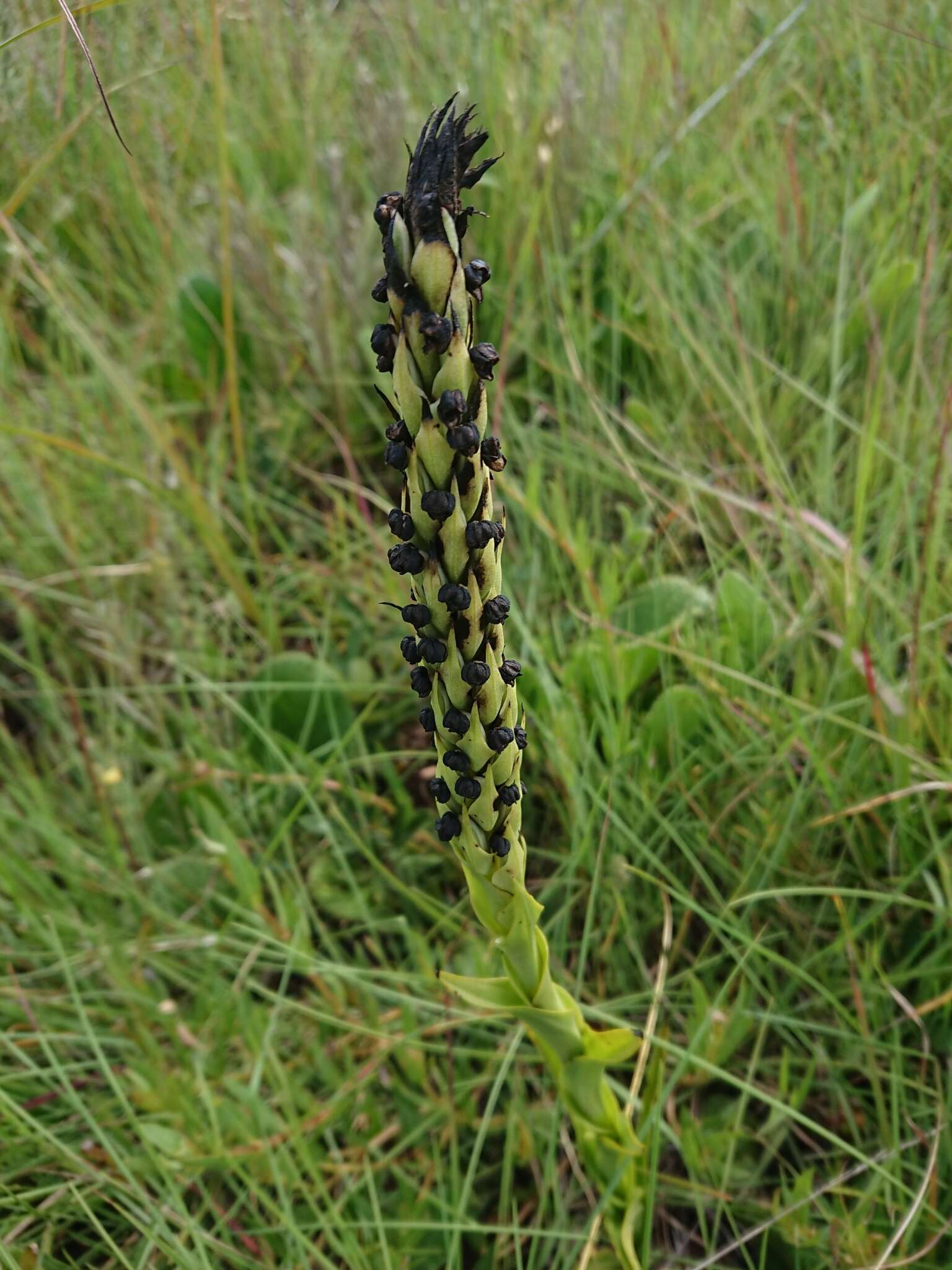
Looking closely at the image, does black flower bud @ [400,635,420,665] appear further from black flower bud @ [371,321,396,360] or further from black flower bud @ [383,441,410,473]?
black flower bud @ [371,321,396,360]

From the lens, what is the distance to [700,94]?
3561 mm

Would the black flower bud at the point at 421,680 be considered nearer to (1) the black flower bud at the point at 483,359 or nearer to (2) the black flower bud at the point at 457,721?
(2) the black flower bud at the point at 457,721

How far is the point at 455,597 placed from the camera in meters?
0.97

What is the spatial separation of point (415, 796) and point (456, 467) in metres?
1.57

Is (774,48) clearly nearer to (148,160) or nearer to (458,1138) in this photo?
(148,160)

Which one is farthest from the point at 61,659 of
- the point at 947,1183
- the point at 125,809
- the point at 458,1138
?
the point at 947,1183

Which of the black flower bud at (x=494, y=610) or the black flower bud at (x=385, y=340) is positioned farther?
the black flower bud at (x=494, y=610)

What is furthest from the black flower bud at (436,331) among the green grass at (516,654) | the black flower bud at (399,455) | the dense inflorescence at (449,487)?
the green grass at (516,654)

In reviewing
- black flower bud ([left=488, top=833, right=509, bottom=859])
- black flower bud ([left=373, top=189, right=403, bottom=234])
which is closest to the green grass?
black flower bud ([left=488, top=833, right=509, bottom=859])

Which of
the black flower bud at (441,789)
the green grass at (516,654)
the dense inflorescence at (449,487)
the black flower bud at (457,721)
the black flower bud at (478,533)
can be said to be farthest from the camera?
the green grass at (516,654)

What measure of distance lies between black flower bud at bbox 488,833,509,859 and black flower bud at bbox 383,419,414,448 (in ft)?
1.61

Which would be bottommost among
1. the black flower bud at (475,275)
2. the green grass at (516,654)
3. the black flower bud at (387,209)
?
the green grass at (516,654)

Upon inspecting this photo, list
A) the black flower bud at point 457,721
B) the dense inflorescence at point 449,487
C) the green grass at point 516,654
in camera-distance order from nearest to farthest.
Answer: the dense inflorescence at point 449,487 → the black flower bud at point 457,721 → the green grass at point 516,654

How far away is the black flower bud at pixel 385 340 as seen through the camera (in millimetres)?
892
